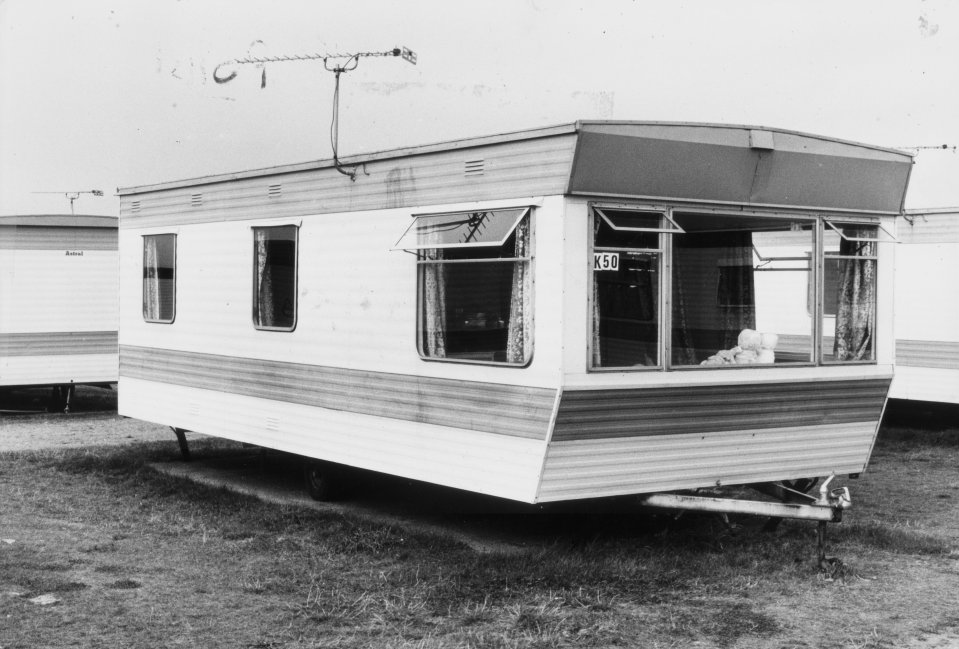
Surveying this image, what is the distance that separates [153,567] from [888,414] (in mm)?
11172

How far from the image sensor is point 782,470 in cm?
749

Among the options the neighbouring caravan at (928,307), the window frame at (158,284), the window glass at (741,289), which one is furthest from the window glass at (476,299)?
the neighbouring caravan at (928,307)

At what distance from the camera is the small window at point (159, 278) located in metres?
10.5

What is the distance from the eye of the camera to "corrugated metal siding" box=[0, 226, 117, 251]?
15680 mm

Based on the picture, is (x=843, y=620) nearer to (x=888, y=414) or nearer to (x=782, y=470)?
(x=782, y=470)

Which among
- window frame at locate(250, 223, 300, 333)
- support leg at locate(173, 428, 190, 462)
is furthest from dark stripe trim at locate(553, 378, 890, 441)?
support leg at locate(173, 428, 190, 462)

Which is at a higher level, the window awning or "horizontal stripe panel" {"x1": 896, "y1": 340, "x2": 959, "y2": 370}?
the window awning

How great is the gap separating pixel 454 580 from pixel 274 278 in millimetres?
3537

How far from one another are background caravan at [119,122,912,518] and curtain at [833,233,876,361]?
1 centimetres

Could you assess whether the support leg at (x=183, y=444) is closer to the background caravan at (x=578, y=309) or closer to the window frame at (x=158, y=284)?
the window frame at (x=158, y=284)

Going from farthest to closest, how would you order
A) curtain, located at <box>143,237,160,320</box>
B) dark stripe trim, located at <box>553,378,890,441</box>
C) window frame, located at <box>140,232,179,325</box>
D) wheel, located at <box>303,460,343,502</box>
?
1. curtain, located at <box>143,237,160,320</box>
2. window frame, located at <box>140,232,179,325</box>
3. wheel, located at <box>303,460,343,502</box>
4. dark stripe trim, located at <box>553,378,890,441</box>

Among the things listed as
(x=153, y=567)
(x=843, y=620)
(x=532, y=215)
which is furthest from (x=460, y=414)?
(x=843, y=620)

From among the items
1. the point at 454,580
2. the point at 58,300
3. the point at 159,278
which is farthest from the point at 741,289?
the point at 58,300

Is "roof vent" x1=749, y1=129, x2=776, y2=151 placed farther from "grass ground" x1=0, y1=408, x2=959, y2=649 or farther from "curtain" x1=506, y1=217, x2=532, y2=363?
"grass ground" x1=0, y1=408, x2=959, y2=649
